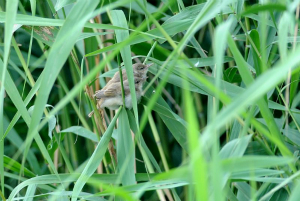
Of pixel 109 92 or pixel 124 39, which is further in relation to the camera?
pixel 109 92

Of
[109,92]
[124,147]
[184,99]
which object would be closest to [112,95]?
[109,92]

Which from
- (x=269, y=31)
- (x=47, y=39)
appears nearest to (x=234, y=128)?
(x=269, y=31)

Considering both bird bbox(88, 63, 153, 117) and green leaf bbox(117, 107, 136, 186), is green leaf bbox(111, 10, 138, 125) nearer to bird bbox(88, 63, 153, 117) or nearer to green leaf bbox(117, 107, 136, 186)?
green leaf bbox(117, 107, 136, 186)

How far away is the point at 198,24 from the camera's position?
0.95 m

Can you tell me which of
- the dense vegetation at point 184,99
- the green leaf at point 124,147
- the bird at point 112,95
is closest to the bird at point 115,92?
the bird at point 112,95

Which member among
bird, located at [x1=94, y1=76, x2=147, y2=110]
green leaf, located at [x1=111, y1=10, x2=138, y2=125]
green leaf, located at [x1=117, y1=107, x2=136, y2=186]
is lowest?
green leaf, located at [x1=117, y1=107, x2=136, y2=186]

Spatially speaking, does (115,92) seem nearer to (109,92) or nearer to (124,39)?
(109,92)

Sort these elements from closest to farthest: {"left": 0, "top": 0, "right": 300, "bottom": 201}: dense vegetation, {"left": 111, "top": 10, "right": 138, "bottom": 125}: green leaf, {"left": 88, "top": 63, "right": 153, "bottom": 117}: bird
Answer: {"left": 0, "top": 0, "right": 300, "bottom": 201}: dense vegetation → {"left": 111, "top": 10, "right": 138, "bottom": 125}: green leaf → {"left": 88, "top": 63, "right": 153, "bottom": 117}: bird

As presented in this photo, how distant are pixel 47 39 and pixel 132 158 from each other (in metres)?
0.48

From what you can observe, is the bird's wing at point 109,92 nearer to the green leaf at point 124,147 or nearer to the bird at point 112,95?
the bird at point 112,95

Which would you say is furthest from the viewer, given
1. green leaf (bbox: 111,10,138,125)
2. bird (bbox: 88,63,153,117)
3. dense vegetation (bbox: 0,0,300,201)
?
bird (bbox: 88,63,153,117)

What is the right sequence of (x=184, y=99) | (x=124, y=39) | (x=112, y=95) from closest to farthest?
1. (x=184, y=99)
2. (x=124, y=39)
3. (x=112, y=95)

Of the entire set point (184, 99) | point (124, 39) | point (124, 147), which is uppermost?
point (124, 39)

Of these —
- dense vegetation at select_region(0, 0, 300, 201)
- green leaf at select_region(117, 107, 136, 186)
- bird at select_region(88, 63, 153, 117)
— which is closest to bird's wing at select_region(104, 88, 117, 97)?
bird at select_region(88, 63, 153, 117)
